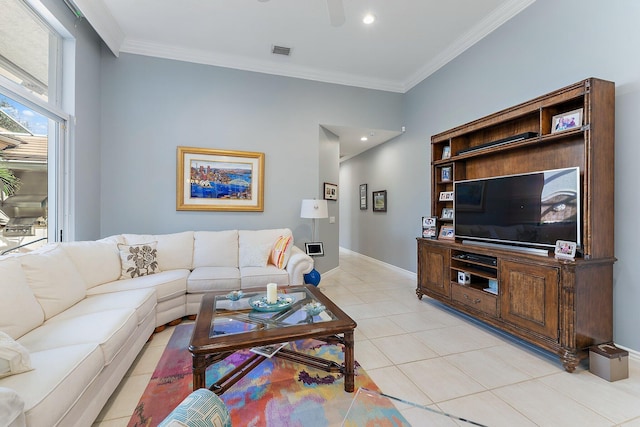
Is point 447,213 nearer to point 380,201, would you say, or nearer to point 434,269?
point 434,269

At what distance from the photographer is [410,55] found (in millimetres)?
4031

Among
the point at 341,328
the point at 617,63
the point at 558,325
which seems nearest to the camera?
the point at 341,328

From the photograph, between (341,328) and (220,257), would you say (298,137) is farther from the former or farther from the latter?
(341,328)

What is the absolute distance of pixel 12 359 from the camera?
47.1 inches

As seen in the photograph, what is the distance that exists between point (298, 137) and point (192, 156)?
158 cm

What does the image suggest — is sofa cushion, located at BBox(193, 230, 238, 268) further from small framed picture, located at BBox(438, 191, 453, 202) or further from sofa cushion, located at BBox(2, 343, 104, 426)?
small framed picture, located at BBox(438, 191, 453, 202)

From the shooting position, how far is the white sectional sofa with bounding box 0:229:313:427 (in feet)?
3.95

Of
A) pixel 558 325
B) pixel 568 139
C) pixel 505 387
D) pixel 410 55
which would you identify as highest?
pixel 410 55

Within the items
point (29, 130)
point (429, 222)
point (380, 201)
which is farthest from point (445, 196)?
point (29, 130)

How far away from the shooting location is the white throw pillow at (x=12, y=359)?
1.17m

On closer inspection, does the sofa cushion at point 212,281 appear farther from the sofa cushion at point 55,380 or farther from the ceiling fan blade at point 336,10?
the ceiling fan blade at point 336,10

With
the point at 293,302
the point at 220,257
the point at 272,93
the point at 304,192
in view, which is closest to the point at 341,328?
the point at 293,302

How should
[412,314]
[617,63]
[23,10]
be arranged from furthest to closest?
[412,314] → [23,10] → [617,63]

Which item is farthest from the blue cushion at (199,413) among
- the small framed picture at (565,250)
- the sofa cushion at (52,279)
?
the small framed picture at (565,250)
